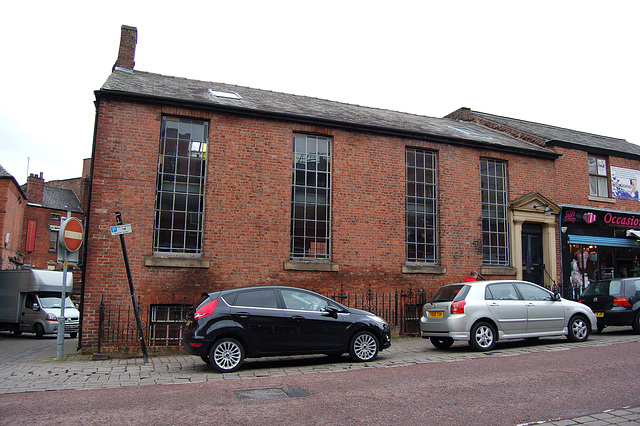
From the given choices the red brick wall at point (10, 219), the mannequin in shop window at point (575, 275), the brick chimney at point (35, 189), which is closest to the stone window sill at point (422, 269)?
the mannequin in shop window at point (575, 275)

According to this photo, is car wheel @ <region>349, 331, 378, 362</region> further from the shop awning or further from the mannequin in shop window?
the shop awning

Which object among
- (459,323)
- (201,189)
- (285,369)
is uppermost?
(201,189)

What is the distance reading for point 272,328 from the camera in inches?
341

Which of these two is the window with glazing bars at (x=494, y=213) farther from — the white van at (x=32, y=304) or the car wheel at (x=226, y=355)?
the white van at (x=32, y=304)

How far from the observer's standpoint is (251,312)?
8.63 m

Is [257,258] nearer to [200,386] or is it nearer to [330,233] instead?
[330,233]

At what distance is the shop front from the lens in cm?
1698

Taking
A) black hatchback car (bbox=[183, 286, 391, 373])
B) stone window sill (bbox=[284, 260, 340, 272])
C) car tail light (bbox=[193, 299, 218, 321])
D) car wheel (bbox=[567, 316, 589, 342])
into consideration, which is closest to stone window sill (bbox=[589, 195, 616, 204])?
car wheel (bbox=[567, 316, 589, 342])

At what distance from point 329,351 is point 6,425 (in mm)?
5157

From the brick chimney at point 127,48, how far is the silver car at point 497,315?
12.1 m

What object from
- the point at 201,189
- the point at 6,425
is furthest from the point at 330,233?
the point at 6,425

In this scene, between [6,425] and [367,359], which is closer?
[6,425]

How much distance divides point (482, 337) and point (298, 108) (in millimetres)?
8363

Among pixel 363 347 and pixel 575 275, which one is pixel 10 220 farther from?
pixel 575 275
